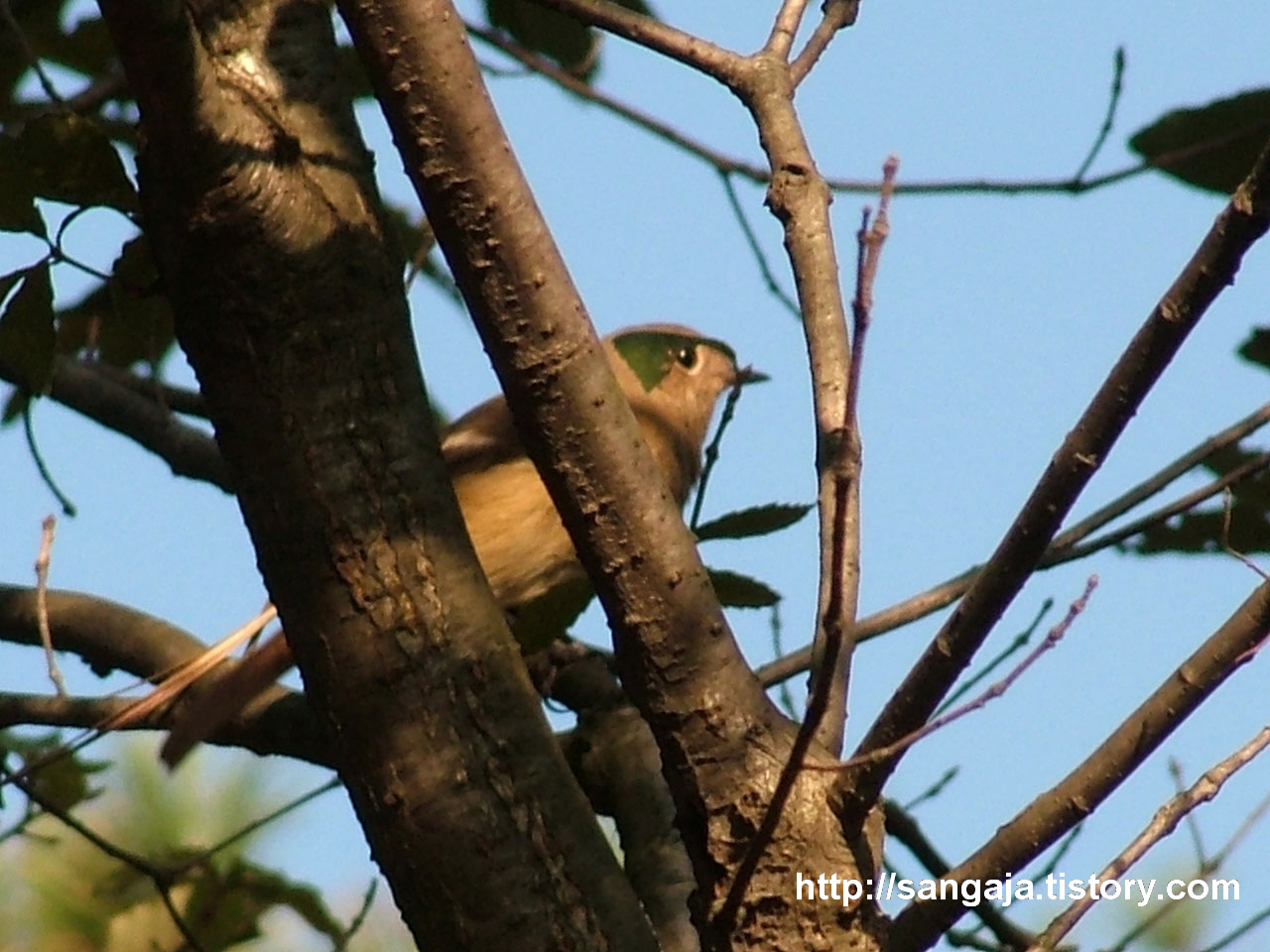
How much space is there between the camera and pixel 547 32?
300cm

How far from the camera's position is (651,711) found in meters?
1.95

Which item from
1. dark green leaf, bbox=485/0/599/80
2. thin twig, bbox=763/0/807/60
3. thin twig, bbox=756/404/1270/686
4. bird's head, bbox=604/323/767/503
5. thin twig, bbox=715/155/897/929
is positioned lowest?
thin twig, bbox=715/155/897/929

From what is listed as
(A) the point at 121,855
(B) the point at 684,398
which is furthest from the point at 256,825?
(B) the point at 684,398

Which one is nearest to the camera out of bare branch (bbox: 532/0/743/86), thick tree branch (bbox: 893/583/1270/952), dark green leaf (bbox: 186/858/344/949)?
thick tree branch (bbox: 893/583/1270/952)

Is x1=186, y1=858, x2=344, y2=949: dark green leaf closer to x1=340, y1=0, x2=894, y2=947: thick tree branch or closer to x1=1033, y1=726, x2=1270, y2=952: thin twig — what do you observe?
x1=340, y1=0, x2=894, y2=947: thick tree branch

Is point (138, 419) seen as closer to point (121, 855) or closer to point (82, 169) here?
point (121, 855)

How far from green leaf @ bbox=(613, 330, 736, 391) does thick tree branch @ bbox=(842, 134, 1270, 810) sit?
0.61 meters

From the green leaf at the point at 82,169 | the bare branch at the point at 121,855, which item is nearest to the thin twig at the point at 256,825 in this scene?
the bare branch at the point at 121,855

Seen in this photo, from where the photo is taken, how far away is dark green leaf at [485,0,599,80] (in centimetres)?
298

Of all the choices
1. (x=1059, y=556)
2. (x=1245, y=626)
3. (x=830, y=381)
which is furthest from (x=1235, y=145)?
(x=1245, y=626)

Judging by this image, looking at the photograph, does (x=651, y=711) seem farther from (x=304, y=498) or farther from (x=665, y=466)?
(x=665, y=466)

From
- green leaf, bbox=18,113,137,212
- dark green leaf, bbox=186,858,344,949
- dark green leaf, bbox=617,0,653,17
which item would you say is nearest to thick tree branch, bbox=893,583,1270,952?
green leaf, bbox=18,113,137,212

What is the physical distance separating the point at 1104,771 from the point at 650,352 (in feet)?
2.61

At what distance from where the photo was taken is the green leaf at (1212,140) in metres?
2.45
